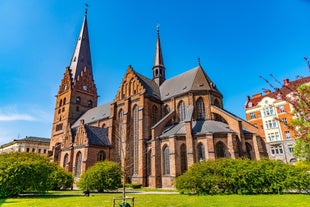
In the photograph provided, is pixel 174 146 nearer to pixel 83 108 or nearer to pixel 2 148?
pixel 83 108

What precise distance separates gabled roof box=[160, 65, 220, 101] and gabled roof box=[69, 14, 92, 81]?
2777cm

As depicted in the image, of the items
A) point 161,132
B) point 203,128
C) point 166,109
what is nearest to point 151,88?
point 166,109

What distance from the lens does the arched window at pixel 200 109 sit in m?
32.4

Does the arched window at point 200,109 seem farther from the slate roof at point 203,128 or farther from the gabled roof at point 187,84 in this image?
the gabled roof at point 187,84

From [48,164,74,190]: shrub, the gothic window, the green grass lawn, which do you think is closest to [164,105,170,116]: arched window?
the gothic window

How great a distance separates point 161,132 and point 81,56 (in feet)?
126

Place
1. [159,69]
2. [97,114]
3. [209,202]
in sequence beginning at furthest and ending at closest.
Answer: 1. [97,114]
2. [159,69]
3. [209,202]

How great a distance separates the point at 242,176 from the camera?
1616cm

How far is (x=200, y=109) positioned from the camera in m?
32.8

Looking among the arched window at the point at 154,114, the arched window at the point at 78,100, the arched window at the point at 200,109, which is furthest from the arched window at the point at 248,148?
the arched window at the point at 78,100

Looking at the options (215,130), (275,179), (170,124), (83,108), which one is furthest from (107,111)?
(275,179)

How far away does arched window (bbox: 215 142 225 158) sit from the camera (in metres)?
25.9

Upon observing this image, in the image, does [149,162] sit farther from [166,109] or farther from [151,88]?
[151,88]

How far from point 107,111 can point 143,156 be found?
18737 mm
